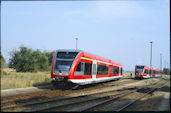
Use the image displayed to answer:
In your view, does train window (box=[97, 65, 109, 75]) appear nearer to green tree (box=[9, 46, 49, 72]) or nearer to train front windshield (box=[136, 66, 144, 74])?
green tree (box=[9, 46, 49, 72])

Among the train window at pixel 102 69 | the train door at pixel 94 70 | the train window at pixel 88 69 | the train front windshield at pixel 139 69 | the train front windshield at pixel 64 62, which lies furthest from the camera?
the train front windshield at pixel 139 69

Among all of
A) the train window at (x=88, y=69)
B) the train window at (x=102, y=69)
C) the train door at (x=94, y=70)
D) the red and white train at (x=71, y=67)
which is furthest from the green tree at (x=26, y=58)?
the red and white train at (x=71, y=67)

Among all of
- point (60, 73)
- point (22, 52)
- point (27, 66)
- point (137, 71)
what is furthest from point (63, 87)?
point (137, 71)

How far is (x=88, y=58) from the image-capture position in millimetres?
18625

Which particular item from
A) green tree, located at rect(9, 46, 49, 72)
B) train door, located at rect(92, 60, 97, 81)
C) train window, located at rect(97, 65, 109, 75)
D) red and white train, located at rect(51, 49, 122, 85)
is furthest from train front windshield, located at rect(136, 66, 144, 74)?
red and white train, located at rect(51, 49, 122, 85)

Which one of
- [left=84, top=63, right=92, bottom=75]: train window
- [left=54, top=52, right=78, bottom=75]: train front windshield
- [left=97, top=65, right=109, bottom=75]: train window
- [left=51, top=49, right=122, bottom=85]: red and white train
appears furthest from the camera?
[left=97, top=65, right=109, bottom=75]: train window

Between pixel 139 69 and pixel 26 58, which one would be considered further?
pixel 139 69

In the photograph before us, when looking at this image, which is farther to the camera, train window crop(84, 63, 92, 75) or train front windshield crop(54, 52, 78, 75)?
train window crop(84, 63, 92, 75)

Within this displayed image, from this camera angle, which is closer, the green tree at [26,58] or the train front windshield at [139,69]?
the green tree at [26,58]

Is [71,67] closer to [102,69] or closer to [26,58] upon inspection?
[102,69]

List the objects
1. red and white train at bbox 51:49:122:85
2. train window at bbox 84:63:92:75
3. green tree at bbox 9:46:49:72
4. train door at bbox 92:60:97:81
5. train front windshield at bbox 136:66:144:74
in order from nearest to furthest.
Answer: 1. red and white train at bbox 51:49:122:85
2. train window at bbox 84:63:92:75
3. train door at bbox 92:60:97:81
4. green tree at bbox 9:46:49:72
5. train front windshield at bbox 136:66:144:74

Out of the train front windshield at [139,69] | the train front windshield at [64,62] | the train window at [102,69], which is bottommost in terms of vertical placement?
the train front windshield at [139,69]

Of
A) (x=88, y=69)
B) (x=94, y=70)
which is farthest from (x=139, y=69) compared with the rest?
(x=88, y=69)

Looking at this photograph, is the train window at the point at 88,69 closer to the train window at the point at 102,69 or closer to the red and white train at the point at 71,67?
the red and white train at the point at 71,67
